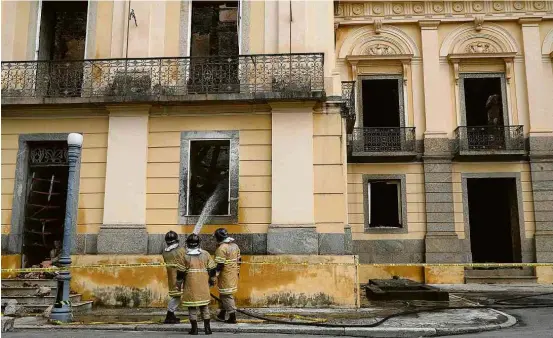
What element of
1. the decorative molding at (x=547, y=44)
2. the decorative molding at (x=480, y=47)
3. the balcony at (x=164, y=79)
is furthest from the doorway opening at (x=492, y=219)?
the balcony at (x=164, y=79)

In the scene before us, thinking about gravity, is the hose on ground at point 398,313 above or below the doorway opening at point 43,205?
below

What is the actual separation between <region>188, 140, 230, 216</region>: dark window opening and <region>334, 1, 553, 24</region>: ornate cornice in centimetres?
1033

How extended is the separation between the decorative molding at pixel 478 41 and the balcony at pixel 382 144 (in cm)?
359

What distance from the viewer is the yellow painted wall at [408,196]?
61.0 feet

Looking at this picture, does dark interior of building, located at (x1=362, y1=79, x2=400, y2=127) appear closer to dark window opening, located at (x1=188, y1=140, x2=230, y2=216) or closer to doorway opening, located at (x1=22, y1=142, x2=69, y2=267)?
dark window opening, located at (x1=188, y1=140, x2=230, y2=216)

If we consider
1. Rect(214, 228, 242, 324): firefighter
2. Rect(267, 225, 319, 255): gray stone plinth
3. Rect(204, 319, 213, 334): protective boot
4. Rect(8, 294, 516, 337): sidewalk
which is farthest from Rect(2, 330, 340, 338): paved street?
Rect(267, 225, 319, 255): gray stone plinth

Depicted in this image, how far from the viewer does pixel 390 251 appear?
18.4 m

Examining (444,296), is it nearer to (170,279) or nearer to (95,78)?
(170,279)

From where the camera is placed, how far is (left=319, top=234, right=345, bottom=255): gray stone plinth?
11.1 m

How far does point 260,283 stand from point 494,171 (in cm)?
1167

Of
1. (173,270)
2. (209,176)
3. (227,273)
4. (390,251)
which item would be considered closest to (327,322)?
(227,273)

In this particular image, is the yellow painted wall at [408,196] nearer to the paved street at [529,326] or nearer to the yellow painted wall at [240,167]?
the paved street at [529,326]

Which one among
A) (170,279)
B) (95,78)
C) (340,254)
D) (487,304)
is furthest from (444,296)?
(95,78)

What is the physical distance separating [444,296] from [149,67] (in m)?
8.89
